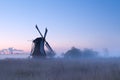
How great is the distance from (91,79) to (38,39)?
3460cm

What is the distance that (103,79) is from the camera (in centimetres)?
1165

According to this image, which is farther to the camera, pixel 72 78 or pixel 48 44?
pixel 48 44

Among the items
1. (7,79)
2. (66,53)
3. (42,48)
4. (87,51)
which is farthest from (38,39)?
(87,51)

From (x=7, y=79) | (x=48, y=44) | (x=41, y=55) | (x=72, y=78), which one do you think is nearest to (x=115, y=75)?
(x=72, y=78)

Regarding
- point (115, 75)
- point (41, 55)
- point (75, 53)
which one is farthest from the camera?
point (75, 53)

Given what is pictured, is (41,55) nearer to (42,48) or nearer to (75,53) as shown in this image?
(42,48)

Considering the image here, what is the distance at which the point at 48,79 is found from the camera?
12.4 meters

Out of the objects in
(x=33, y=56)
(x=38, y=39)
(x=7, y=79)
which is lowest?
(x=7, y=79)

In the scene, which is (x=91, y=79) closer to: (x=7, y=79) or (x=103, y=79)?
(x=103, y=79)

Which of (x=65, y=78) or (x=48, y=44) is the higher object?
(x=48, y=44)

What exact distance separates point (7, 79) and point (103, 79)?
15.0ft

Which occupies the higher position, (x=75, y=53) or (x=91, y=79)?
(x=75, y=53)

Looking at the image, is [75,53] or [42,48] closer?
[42,48]

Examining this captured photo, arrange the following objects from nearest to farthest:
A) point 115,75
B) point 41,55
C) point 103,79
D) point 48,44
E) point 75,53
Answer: point 103,79 → point 115,75 → point 41,55 → point 48,44 → point 75,53
